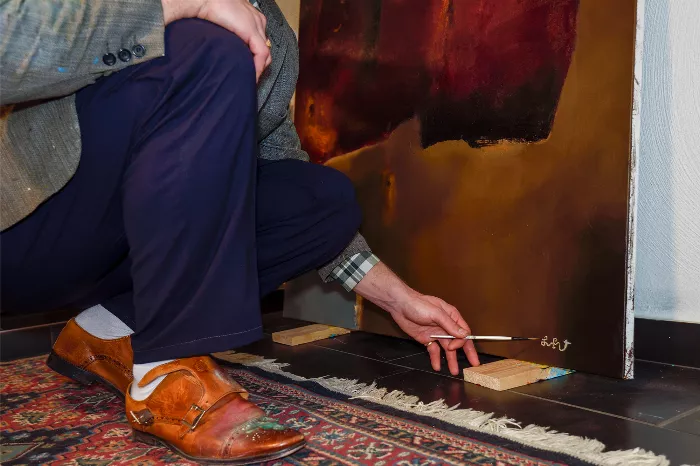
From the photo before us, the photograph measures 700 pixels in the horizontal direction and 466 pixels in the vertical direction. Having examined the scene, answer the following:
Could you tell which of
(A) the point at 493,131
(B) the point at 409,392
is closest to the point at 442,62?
(A) the point at 493,131

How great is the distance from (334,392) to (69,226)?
672 mm

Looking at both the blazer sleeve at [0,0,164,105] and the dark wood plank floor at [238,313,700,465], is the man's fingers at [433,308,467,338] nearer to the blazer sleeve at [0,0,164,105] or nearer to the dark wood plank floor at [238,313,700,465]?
the dark wood plank floor at [238,313,700,465]

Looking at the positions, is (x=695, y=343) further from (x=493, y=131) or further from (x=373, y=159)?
(x=373, y=159)

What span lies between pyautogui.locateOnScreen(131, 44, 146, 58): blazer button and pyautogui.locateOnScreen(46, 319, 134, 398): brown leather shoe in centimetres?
68

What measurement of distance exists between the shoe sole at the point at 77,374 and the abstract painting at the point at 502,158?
861mm

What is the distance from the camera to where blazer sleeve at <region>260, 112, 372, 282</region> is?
59.1 inches

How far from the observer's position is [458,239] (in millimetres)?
1753

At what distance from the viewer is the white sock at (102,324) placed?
1419 millimetres

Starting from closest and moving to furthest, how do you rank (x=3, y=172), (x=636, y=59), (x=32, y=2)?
1. (x=32, y=2)
2. (x=3, y=172)
3. (x=636, y=59)

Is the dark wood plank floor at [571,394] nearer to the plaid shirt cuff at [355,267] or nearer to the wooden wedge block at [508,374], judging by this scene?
the wooden wedge block at [508,374]

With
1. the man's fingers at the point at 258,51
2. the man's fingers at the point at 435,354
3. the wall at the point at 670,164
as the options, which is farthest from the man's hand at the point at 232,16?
the wall at the point at 670,164

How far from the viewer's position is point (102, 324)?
1437 millimetres

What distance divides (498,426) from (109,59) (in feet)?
2.86

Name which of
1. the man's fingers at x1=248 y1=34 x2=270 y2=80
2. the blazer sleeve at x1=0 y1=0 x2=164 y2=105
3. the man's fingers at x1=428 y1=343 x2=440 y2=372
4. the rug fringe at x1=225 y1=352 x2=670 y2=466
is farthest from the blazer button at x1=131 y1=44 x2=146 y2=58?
the man's fingers at x1=428 y1=343 x2=440 y2=372
